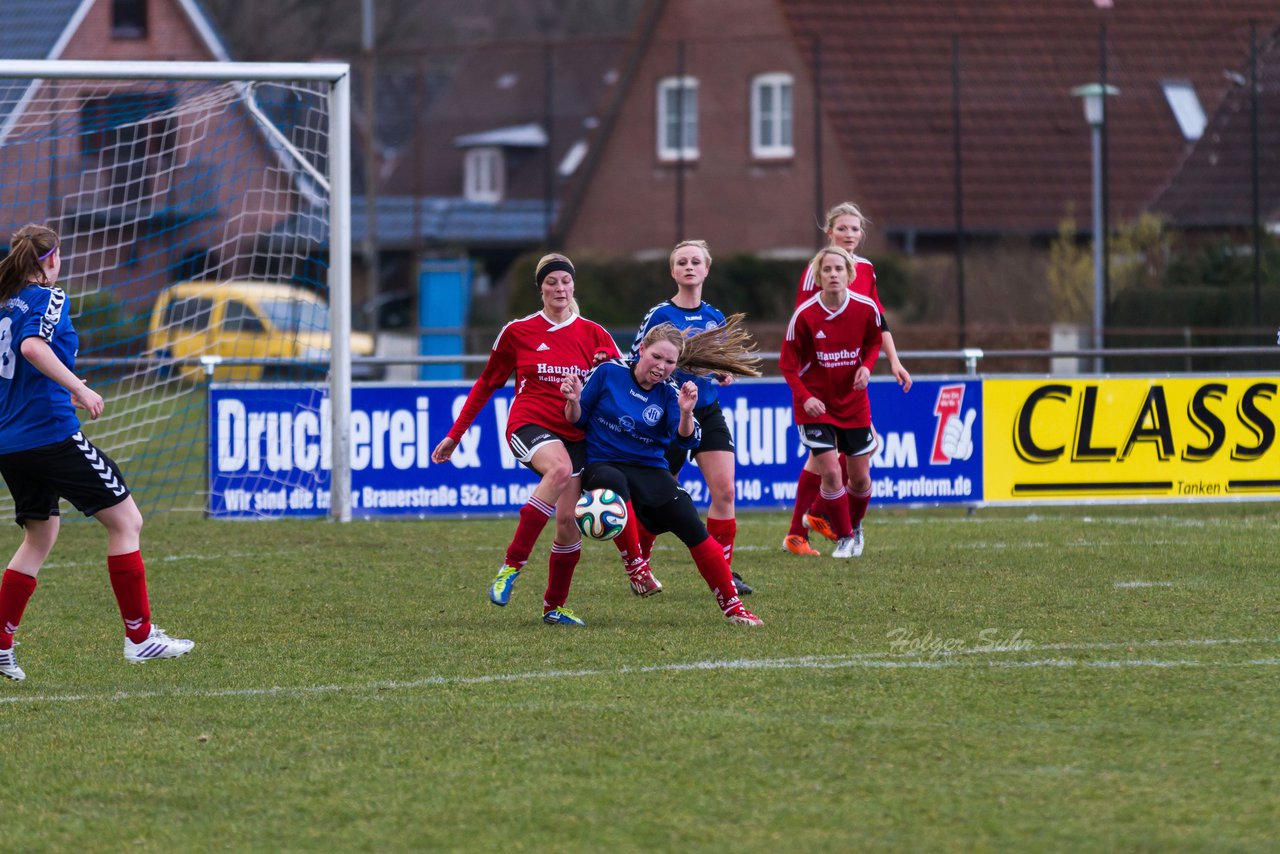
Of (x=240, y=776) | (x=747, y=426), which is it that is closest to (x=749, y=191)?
(x=747, y=426)

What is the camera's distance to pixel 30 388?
273 inches

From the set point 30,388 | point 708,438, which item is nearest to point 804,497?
point 708,438

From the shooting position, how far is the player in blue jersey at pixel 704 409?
9227 millimetres

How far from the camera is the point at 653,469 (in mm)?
8039

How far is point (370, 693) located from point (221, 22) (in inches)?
1681

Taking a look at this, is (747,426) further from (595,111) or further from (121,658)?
(595,111)

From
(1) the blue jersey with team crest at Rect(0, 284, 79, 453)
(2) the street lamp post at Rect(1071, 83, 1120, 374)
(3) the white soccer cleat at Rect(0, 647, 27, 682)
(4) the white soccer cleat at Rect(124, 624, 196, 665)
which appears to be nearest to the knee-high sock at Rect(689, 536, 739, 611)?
(4) the white soccer cleat at Rect(124, 624, 196, 665)

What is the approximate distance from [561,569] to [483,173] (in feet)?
158

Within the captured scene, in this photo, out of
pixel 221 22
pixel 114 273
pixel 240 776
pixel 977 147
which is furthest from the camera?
pixel 221 22

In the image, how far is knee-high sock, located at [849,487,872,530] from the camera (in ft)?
35.3

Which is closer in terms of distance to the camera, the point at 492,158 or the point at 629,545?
the point at 629,545

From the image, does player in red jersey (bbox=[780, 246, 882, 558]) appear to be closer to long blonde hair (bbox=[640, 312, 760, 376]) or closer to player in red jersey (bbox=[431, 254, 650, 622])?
long blonde hair (bbox=[640, 312, 760, 376])

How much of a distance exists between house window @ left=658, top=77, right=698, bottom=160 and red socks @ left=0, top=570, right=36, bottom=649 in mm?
27656

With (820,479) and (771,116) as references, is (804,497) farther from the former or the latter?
(771,116)
